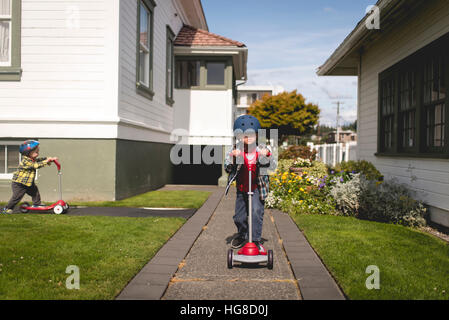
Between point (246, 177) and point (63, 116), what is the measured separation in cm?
511

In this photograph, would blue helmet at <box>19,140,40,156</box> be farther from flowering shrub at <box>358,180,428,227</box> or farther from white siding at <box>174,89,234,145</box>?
white siding at <box>174,89,234,145</box>

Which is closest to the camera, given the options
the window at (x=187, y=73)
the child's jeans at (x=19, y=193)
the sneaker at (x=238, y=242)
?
the sneaker at (x=238, y=242)

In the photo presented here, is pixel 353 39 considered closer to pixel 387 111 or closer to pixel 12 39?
pixel 387 111

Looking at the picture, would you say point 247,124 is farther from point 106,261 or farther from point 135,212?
point 135,212

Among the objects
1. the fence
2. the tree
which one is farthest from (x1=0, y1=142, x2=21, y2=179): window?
the tree

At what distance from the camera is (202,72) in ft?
46.5

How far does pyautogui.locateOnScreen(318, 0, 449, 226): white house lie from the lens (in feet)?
21.5

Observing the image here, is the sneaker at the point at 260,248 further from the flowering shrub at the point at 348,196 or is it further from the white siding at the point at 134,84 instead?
the white siding at the point at 134,84

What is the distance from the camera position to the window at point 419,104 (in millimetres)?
6656

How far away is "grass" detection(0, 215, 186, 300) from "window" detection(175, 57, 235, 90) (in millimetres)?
8600

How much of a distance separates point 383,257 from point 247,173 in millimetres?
1773

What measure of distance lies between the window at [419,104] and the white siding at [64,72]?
5910 millimetres

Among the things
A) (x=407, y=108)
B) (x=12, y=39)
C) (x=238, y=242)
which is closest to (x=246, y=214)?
(x=238, y=242)
